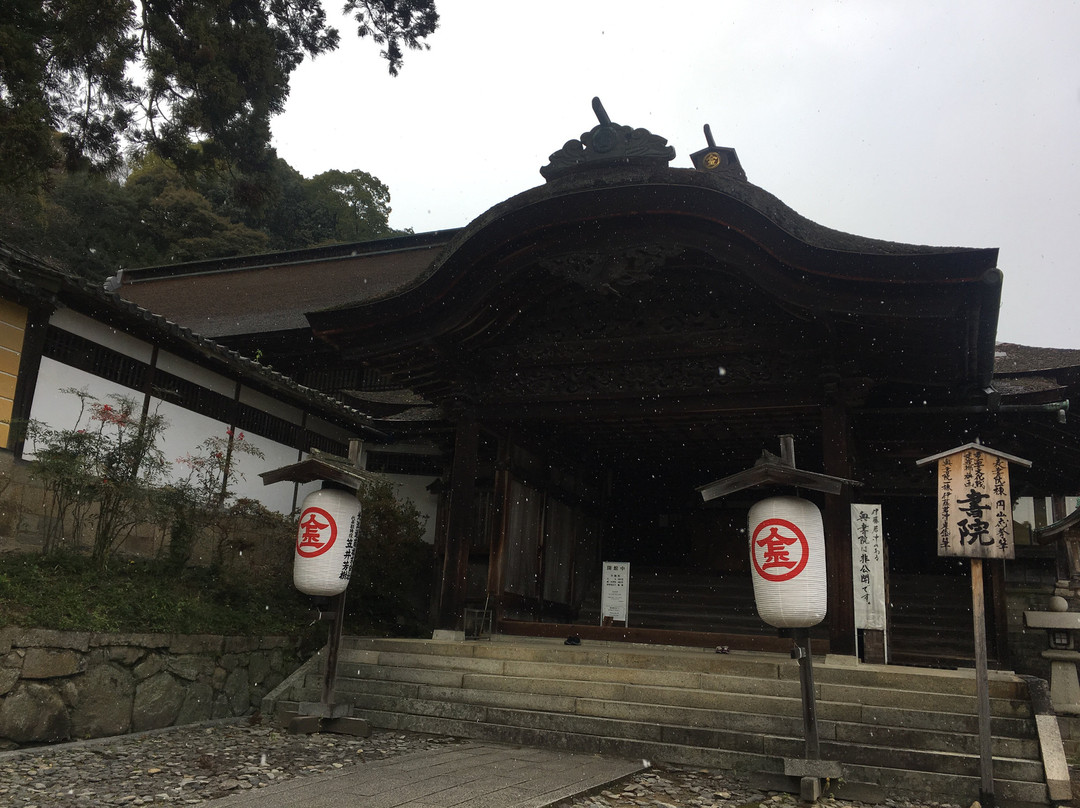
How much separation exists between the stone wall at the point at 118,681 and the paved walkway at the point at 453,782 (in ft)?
8.41

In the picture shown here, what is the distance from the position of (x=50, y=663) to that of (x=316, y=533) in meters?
2.33

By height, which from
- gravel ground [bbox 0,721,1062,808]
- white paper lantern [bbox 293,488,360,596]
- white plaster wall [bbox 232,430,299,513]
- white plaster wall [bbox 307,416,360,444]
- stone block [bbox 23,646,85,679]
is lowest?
gravel ground [bbox 0,721,1062,808]

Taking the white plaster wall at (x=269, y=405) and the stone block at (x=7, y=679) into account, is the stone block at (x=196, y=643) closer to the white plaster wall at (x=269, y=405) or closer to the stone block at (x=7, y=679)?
the stone block at (x=7, y=679)

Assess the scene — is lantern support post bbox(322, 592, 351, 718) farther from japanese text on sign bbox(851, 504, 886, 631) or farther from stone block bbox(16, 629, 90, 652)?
japanese text on sign bbox(851, 504, 886, 631)

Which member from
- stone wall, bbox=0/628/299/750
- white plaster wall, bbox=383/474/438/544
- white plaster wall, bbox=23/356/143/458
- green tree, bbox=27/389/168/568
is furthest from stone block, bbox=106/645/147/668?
white plaster wall, bbox=383/474/438/544

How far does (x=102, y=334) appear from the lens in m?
9.62

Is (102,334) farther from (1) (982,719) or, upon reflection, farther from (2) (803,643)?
(1) (982,719)

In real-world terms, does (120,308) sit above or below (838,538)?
above

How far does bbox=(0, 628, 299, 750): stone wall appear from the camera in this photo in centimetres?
631

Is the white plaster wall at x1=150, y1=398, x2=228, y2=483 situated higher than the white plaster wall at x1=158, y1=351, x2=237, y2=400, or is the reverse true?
the white plaster wall at x1=158, y1=351, x2=237, y2=400

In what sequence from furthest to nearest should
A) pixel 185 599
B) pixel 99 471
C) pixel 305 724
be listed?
pixel 185 599 < pixel 99 471 < pixel 305 724

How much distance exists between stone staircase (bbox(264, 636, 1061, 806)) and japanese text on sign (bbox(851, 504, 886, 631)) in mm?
856

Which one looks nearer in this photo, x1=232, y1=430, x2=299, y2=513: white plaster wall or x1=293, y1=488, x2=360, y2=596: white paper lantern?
x1=293, y1=488, x2=360, y2=596: white paper lantern

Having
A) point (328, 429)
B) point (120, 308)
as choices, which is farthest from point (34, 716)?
point (328, 429)
